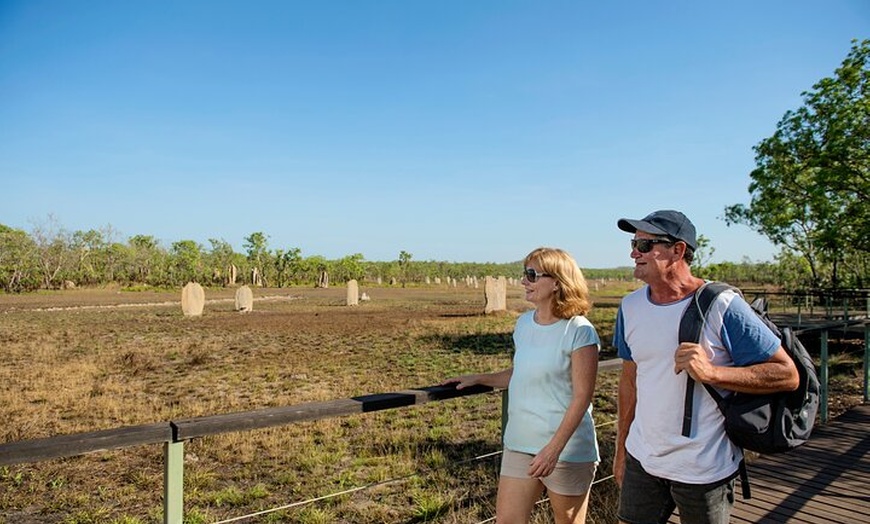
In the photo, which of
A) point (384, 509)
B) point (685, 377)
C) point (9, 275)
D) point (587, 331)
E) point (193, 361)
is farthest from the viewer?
point (9, 275)

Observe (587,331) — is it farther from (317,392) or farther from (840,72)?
(840,72)

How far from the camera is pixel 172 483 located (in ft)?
6.60

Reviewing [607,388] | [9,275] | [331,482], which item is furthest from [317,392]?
[9,275]

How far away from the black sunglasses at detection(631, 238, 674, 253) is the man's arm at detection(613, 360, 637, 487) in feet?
1.67

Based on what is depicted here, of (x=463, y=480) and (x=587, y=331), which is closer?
(x=587, y=331)

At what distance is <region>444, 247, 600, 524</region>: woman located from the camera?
7.06ft

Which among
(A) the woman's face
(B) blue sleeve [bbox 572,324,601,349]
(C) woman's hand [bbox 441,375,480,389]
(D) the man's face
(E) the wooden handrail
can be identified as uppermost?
(D) the man's face

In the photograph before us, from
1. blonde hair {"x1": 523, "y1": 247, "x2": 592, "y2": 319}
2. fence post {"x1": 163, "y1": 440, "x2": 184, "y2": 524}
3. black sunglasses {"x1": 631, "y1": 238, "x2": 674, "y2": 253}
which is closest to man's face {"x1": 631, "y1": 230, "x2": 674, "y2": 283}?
black sunglasses {"x1": 631, "y1": 238, "x2": 674, "y2": 253}

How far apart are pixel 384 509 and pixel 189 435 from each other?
3419 mm

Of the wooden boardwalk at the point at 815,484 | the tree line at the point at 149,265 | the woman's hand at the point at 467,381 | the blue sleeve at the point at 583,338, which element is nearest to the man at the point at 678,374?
the blue sleeve at the point at 583,338

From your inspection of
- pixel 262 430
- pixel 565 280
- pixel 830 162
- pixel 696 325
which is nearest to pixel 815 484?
pixel 696 325

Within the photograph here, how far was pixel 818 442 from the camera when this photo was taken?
5105 millimetres

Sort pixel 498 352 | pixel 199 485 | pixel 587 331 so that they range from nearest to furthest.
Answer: pixel 587 331 → pixel 199 485 → pixel 498 352

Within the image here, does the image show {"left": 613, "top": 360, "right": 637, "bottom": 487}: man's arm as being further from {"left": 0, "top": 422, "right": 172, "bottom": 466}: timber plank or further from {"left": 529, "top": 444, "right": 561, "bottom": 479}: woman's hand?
{"left": 0, "top": 422, "right": 172, "bottom": 466}: timber plank
